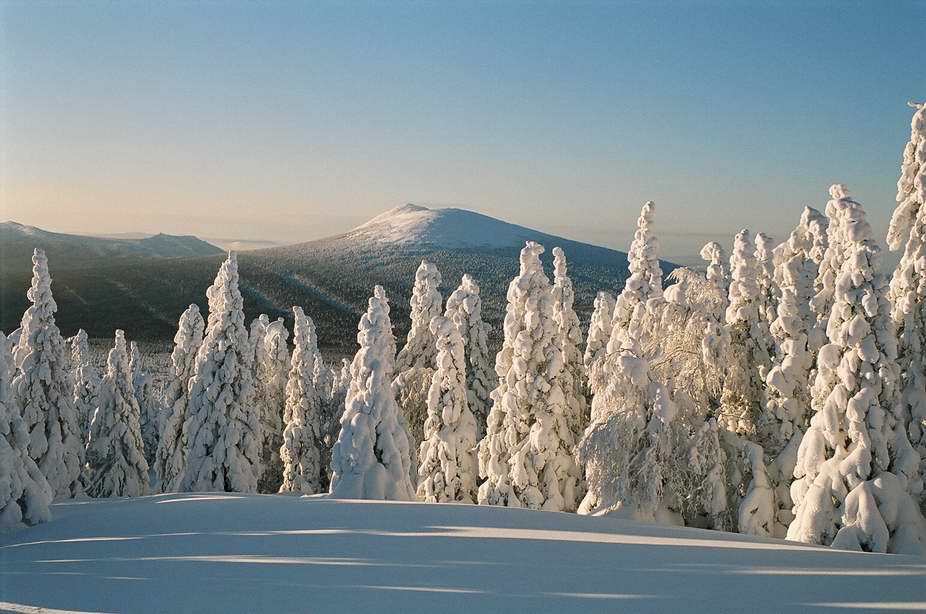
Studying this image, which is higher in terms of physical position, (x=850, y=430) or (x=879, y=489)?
(x=850, y=430)

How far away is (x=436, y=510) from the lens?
52.6ft

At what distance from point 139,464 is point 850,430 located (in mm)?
35252

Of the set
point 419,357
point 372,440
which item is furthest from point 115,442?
point 372,440

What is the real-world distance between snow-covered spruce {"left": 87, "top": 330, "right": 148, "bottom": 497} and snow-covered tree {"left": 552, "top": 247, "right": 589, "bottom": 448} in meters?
24.0

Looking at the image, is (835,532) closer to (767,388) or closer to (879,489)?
(879,489)

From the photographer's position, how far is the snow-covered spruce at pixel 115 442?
3769 centimetres

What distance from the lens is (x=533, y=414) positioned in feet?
81.2

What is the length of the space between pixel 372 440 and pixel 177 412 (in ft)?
54.7

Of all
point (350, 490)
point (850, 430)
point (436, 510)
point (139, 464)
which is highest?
point (850, 430)

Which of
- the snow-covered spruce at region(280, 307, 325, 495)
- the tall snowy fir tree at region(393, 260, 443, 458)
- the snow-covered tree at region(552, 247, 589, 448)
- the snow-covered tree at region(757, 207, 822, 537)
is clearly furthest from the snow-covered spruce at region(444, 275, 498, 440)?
the snow-covered tree at region(757, 207, 822, 537)

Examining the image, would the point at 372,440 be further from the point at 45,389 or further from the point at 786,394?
the point at 45,389

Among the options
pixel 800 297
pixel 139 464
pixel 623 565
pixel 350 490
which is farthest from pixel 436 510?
pixel 139 464

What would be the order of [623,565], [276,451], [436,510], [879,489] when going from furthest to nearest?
[276,451], [436,510], [879,489], [623,565]

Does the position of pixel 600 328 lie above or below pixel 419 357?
above
